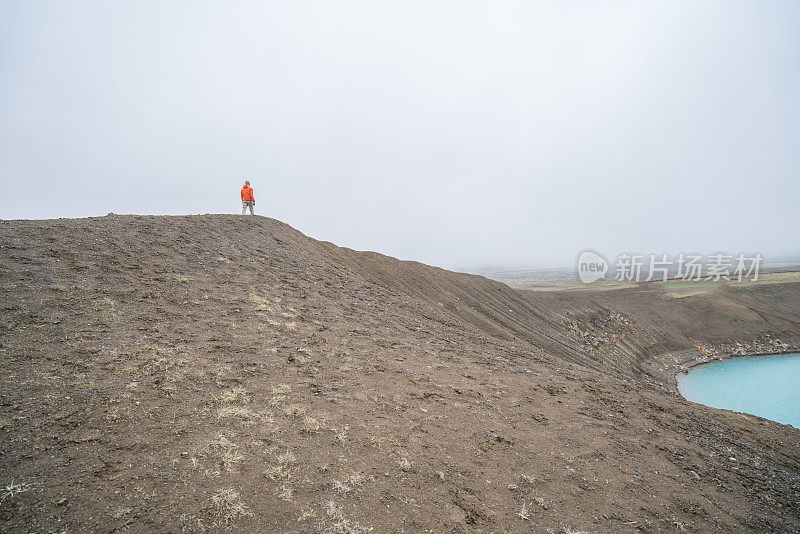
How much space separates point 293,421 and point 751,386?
99.5 ft

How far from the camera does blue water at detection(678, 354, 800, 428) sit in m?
18.1

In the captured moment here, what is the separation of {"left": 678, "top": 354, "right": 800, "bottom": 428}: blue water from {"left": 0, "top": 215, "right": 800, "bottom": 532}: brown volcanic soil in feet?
42.8

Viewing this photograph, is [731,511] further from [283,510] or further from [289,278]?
[289,278]

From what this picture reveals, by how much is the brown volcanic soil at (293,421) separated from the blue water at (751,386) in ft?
42.8

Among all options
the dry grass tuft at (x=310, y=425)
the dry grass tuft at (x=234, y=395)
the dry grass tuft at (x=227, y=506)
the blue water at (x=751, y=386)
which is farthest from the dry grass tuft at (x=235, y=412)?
the blue water at (x=751, y=386)

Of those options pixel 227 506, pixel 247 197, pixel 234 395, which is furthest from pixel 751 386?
pixel 247 197

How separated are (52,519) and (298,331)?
536 centimetres

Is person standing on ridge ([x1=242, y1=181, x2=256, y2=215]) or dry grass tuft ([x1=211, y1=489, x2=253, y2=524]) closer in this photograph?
dry grass tuft ([x1=211, y1=489, x2=253, y2=524])

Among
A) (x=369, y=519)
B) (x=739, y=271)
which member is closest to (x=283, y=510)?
(x=369, y=519)

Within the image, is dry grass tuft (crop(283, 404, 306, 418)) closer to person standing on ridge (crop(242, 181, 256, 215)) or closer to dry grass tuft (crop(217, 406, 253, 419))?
dry grass tuft (crop(217, 406, 253, 419))

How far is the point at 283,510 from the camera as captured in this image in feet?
12.2

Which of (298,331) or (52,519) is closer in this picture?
(52,519)

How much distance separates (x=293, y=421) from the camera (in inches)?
206

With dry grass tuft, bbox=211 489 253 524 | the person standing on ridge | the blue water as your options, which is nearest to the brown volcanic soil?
dry grass tuft, bbox=211 489 253 524
